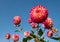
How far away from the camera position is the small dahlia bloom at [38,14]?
6.52 ft

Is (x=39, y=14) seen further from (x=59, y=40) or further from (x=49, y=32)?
(x=49, y=32)

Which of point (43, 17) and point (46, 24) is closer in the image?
point (43, 17)

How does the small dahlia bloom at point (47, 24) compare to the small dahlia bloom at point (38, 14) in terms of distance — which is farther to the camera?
the small dahlia bloom at point (47, 24)

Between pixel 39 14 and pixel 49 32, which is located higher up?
pixel 39 14

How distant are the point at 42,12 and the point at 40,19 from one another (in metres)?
0.10

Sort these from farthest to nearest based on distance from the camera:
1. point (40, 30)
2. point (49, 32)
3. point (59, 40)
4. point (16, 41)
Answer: point (16, 41)
point (49, 32)
point (40, 30)
point (59, 40)

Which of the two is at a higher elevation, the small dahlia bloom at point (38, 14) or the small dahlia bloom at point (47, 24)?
the small dahlia bloom at point (38, 14)

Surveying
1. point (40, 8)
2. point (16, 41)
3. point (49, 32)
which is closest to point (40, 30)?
point (40, 8)

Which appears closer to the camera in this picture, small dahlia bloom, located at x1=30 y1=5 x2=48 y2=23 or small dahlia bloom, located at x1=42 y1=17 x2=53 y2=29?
small dahlia bloom, located at x1=30 y1=5 x2=48 y2=23

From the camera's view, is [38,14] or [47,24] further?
[47,24]

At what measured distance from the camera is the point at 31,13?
6.72ft

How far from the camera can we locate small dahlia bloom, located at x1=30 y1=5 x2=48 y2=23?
1.99 metres

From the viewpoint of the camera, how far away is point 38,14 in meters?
2.02

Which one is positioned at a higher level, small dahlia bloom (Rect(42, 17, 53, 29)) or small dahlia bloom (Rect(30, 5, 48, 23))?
A: small dahlia bloom (Rect(30, 5, 48, 23))
